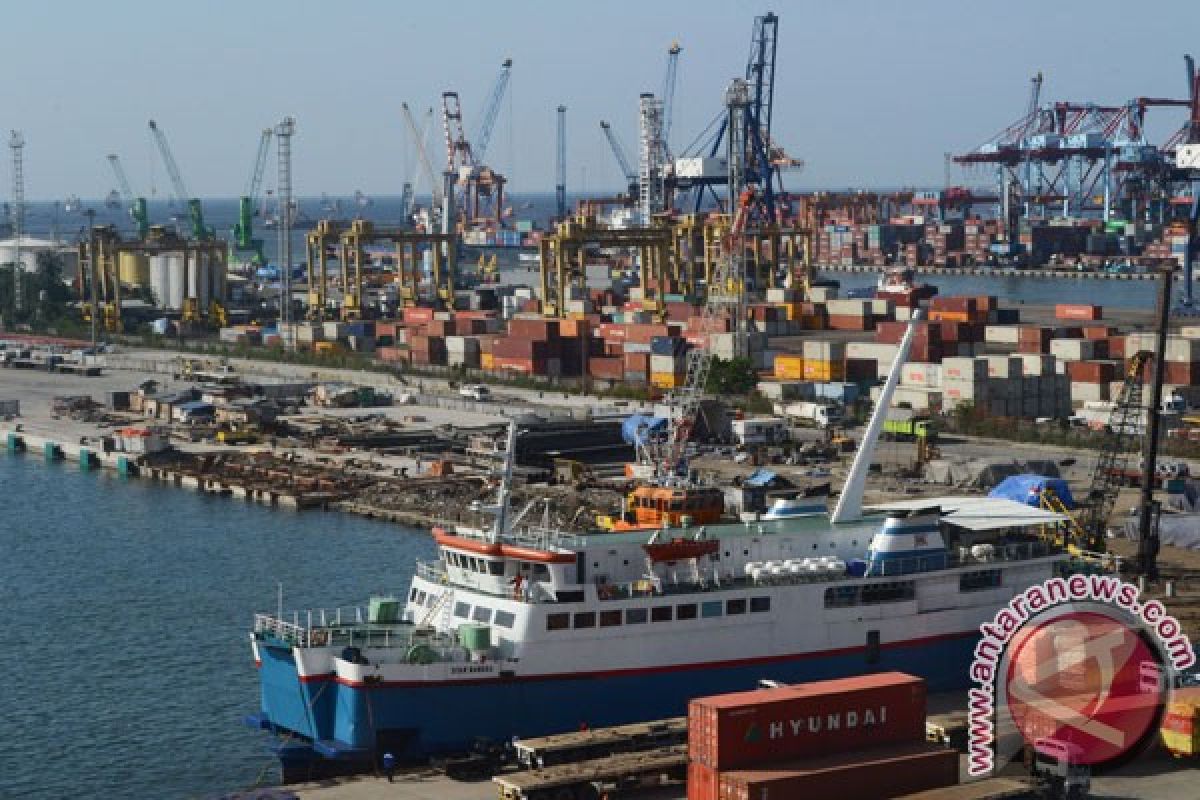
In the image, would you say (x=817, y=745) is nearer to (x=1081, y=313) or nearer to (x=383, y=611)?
(x=383, y=611)

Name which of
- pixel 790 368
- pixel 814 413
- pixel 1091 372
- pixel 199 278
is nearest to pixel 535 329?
pixel 790 368

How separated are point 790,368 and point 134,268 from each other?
69.7 metres

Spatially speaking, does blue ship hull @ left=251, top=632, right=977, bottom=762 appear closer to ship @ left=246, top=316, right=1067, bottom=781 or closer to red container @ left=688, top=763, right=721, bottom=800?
ship @ left=246, top=316, right=1067, bottom=781

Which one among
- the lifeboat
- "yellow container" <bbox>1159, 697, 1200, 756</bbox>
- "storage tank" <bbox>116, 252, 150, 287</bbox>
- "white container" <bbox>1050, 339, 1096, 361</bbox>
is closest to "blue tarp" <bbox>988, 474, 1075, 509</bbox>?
the lifeboat

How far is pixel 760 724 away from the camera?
86.2ft

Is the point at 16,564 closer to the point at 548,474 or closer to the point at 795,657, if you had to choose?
the point at 548,474

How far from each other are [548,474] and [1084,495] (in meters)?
14.0

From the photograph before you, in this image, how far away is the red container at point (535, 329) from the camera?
81812mm

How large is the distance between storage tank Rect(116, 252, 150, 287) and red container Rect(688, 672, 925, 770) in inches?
4356

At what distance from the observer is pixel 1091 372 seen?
69.0 meters

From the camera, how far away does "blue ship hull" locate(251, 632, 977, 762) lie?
97.3ft

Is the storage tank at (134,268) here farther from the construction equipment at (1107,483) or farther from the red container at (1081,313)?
the construction equipment at (1107,483)

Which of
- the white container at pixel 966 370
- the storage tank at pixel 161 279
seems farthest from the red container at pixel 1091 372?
the storage tank at pixel 161 279

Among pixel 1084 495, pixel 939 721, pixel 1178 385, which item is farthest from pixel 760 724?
pixel 1178 385
